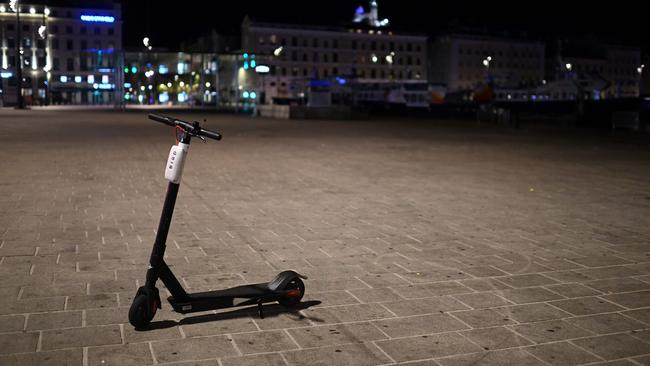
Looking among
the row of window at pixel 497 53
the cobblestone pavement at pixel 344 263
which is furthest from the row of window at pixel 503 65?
the cobblestone pavement at pixel 344 263

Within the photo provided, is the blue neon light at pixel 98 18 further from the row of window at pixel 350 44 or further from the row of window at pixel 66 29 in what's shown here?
the row of window at pixel 350 44

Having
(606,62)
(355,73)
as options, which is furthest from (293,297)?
(606,62)

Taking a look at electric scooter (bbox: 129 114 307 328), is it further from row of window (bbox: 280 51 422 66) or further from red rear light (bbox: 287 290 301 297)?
row of window (bbox: 280 51 422 66)

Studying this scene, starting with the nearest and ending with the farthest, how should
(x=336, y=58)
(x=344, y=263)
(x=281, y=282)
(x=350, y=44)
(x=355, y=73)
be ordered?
(x=281, y=282) < (x=344, y=263) < (x=355, y=73) < (x=336, y=58) < (x=350, y=44)

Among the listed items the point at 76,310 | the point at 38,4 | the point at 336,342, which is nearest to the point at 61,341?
the point at 76,310

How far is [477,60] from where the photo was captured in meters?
139

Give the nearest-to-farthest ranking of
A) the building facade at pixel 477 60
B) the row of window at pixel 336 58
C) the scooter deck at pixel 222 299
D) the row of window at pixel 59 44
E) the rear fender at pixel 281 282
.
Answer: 1. the scooter deck at pixel 222 299
2. the rear fender at pixel 281 282
3. the row of window at pixel 59 44
4. the row of window at pixel 336 58
5. the building facade at pixel 477 60

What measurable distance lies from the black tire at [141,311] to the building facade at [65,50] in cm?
10377

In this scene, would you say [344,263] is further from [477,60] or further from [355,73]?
[477,60]

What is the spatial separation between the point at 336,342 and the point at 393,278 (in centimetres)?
173

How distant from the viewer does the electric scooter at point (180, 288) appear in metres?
4.64

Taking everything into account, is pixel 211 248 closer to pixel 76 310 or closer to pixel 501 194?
pixel 76 310

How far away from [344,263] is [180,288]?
2181 mm

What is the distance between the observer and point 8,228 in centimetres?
828
